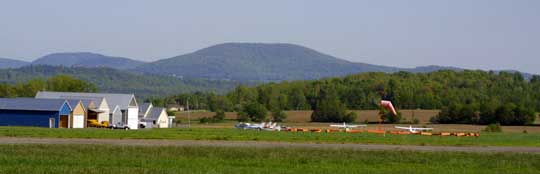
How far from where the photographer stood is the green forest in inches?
5801

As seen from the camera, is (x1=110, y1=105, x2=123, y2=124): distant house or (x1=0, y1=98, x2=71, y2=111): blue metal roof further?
(x1=110, y1=105, x2=123, y2=124): distant house

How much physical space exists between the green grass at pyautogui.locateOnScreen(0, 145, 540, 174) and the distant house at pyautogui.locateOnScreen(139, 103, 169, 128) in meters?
75.6

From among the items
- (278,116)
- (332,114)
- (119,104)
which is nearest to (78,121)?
(119,104)

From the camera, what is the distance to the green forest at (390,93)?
483ft

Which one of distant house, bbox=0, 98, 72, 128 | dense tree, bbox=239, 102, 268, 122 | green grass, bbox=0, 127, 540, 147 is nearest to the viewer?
green grass, bbox=0, 127, 540, 147

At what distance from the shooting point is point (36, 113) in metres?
83.9

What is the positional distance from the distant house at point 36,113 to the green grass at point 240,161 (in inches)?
2001

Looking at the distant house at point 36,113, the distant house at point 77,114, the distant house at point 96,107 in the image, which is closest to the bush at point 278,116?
the distant house at point 96,107

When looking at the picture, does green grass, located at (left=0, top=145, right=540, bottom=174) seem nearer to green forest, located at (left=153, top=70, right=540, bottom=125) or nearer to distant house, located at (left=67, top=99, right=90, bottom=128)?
distant house, located at (left=67, top=99, right=90, bottom=128)

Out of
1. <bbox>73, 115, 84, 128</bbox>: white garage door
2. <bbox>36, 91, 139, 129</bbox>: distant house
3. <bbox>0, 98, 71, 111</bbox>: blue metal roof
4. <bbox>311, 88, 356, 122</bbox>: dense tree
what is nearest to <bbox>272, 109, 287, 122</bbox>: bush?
<bbox>311, 88, 356, 122</bbox>: dense tree

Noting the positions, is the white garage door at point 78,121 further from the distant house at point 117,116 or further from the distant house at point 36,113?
the distant house at point 117,116

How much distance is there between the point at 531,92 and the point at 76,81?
76482mm

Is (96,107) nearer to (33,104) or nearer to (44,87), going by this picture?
(33,104)

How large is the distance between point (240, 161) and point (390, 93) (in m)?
134
